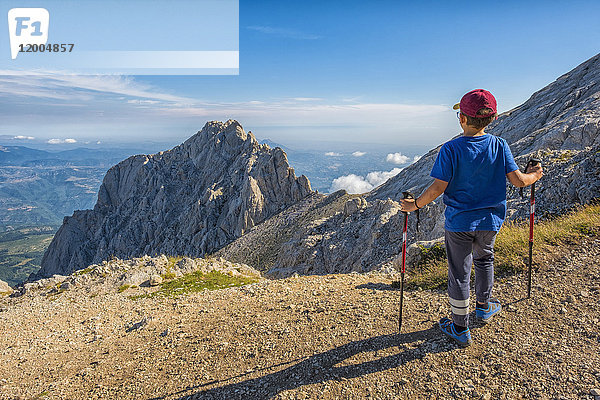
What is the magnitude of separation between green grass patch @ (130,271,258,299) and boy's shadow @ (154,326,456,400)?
28.8 feet

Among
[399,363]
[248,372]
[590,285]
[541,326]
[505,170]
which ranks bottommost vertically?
[248,372]

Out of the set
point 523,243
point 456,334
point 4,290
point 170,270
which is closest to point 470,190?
point 456,334

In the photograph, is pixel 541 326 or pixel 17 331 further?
pixel 17 331

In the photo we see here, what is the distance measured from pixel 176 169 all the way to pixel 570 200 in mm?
113778

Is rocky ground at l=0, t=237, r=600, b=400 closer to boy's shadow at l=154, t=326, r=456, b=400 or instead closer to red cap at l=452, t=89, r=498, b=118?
boy's shadow at l=154, t=326, r=456, b=400

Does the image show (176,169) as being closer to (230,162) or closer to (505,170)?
(230,162)

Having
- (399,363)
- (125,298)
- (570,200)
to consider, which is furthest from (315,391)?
(570,200)

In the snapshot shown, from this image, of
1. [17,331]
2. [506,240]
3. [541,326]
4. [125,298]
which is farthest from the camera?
[125,298]

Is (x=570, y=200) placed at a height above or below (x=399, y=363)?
above

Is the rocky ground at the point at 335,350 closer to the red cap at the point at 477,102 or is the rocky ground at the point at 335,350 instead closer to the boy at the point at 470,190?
the boy at the point at 470,190

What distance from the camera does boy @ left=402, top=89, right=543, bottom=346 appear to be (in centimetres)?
586

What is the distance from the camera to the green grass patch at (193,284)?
15.0 m

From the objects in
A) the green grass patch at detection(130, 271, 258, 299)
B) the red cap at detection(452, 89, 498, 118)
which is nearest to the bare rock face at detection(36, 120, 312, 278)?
the green grass patch at detection(130, 271, 258, 299)

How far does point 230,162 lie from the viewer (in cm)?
10294
